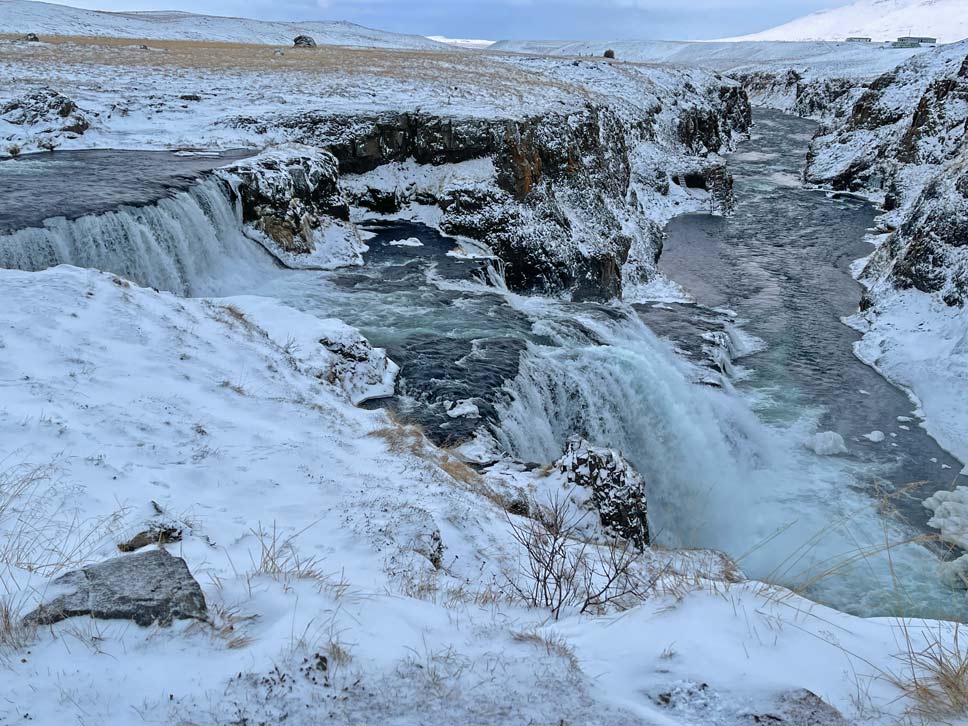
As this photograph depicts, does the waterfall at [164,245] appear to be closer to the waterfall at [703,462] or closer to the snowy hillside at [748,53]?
the waterfall at [703,462]

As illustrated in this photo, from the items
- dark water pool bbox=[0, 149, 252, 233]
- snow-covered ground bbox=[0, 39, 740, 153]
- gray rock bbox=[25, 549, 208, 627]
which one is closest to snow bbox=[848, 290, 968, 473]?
snow-covered ground bbox=[0, 39, 740, 153]

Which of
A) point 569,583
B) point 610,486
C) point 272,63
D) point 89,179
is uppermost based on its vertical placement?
point 272,63

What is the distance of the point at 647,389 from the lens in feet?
39.6

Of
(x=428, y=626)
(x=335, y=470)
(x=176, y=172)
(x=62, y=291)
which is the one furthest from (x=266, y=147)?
(x=428, y=626)

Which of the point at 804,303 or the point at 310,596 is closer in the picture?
the point at 310,596

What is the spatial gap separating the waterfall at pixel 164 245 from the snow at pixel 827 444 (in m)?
11.4

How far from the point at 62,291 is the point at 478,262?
10.4m

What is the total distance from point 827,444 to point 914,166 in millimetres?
24916

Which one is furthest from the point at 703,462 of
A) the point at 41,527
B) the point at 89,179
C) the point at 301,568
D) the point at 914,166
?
the point at 914,166

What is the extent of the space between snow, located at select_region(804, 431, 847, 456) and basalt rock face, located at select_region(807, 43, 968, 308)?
282 inches

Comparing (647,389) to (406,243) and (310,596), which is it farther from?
(310,596)

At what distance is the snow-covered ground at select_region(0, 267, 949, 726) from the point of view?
9.16ft

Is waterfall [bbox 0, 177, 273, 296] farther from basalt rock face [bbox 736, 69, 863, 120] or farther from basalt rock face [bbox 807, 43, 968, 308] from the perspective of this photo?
basalt rock face [bbox 736, 69, 863, 120]

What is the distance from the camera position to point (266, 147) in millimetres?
18297
